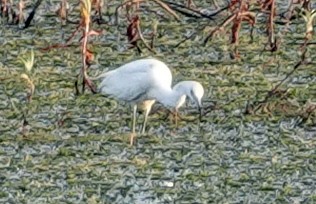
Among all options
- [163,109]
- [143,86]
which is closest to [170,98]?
[143,86]

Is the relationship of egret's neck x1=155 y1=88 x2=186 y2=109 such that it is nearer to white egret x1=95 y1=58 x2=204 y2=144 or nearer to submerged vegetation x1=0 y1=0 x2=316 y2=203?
white egret x1=95 y1=58 x2=204 y2=144

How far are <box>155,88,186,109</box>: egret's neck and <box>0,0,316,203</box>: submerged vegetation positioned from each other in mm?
111

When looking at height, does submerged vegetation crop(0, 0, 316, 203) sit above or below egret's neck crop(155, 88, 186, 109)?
below

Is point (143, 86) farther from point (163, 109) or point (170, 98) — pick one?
point (163, 109)

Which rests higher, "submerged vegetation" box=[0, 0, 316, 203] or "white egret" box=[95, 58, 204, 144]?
"white egret" box=[95, 58, 204, 144]

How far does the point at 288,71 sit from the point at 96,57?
3.69 feet

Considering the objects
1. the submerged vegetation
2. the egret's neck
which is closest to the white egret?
the egret's neck

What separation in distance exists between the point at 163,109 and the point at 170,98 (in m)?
0.40

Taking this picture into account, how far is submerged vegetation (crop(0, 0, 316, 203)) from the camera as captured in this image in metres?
6.13

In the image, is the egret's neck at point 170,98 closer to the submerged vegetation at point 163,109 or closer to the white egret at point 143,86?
the white egret at point 143,86

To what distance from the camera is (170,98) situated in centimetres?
700

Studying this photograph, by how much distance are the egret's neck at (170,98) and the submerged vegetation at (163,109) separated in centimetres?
11

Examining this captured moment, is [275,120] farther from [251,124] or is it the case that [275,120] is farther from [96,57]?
[96,57]

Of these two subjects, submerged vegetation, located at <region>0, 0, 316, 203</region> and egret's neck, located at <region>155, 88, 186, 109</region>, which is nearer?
submerged vegetation, located at <region>0, 0, 316, 203</region>
